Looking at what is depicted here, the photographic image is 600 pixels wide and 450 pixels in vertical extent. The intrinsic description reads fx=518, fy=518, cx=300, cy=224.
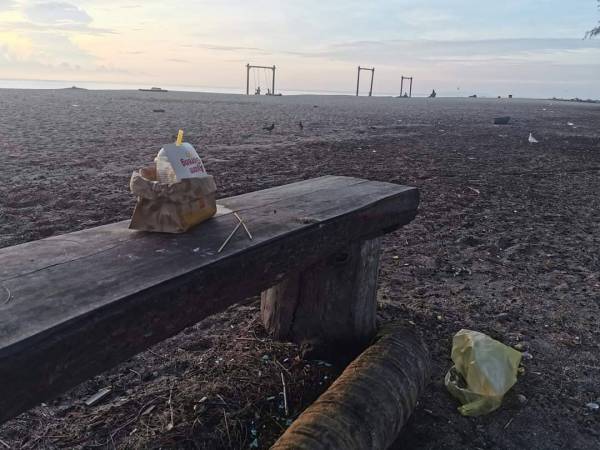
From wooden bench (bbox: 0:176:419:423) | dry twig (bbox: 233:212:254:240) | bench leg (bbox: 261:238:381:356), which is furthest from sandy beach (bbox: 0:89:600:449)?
dry twig (bbox: 233:212:254:240)

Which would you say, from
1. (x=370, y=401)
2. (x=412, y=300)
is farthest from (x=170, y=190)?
(x=412, y=300)

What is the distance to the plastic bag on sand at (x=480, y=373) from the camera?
98.3 inches

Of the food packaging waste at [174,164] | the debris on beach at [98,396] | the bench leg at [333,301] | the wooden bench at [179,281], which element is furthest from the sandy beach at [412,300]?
the food packaging waste at [174,164]

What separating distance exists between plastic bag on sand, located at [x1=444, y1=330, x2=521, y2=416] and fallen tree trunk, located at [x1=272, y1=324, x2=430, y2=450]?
245 mm

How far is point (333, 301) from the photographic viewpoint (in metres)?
2.87

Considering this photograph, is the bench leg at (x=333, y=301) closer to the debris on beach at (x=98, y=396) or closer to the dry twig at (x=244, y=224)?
the dry twig at (x=244, y=224)

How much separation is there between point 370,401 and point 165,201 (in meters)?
1.13

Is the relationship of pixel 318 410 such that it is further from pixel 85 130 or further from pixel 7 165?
pixel 85 130

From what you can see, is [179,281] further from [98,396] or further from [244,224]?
[98,396]

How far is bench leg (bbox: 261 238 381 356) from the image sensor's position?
284cm

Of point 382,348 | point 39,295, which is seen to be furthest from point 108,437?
point 382,348

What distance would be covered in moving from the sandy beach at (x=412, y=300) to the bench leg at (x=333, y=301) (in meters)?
0.19

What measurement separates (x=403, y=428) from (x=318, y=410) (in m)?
0.58

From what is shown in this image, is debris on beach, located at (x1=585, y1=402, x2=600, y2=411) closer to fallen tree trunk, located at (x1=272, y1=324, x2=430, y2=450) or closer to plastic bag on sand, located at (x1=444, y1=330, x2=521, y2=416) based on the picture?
plastic bag on sand, located at (x1=444, y1=330, x2=521, y2=416)
